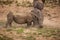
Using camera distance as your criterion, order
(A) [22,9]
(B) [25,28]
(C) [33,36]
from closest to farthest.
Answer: (C) [33,36]
(B) [25,28]
(A) [22,9]

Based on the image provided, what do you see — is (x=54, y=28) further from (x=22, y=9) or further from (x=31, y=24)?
(x=22, y=9)

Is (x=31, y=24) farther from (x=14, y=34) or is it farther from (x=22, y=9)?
(x=22, y=9)

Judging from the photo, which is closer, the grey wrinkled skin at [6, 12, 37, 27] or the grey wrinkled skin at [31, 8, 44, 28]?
the grey wrinkled skin at [6, 12, 37, 27]

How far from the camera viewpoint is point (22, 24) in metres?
9.36

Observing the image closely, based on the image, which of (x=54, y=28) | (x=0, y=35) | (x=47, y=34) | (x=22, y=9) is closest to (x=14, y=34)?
(x=0, y=35)

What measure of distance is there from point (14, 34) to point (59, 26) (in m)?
2.26

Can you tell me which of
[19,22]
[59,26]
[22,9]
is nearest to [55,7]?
[22,9]

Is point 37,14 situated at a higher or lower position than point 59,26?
higher

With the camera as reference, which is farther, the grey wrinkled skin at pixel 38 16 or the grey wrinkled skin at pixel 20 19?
the grey wrinkled skin at pixel 38 16

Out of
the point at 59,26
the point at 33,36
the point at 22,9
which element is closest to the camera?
the point at 33,36

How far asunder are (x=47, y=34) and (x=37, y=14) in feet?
3.98

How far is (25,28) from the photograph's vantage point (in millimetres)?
8609

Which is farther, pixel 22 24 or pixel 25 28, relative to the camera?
pixel 22 24

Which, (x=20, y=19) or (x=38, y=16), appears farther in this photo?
(x=38, y=16)
